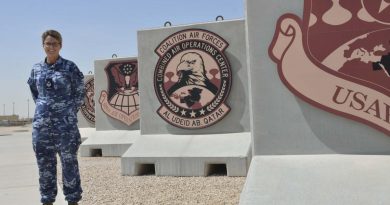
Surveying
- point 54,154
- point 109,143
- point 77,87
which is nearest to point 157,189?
point 54,154

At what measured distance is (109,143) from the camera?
11.8 meters

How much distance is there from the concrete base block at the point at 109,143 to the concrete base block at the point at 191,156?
3281mm

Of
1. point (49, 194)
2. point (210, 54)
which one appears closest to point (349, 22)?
point (49, 194)

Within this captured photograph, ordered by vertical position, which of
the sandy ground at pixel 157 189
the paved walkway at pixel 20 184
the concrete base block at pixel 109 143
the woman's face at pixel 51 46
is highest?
the woman's face at pixel 51 46

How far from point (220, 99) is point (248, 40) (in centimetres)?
355

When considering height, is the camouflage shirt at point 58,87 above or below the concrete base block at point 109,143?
above

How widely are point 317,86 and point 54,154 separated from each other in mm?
2755

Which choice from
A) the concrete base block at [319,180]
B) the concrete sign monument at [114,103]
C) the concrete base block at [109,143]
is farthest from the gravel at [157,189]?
the concrete sign monument at [114,103]

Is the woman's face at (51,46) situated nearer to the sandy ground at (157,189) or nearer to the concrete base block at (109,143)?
the sandy ground at (157,189)

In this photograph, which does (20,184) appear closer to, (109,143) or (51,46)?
(51,46)

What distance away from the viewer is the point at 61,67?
4344 millimetres

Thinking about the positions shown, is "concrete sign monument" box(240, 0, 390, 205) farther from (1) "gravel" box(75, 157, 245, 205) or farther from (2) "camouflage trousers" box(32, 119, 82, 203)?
(2) "camouflage trousers" box(32, 119, 82, 203)

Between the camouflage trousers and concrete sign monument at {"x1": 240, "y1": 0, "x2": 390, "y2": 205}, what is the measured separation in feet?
5.64

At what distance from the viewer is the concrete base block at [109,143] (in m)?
11.6
